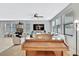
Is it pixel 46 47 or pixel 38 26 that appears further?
pixel 38 26

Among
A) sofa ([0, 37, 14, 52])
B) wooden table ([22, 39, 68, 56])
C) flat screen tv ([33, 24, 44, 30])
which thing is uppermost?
flat screen tv ([33, 24, 44, 30])

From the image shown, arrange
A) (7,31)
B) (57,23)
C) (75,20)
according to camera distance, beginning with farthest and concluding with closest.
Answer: (75,20), (57,23), (7,31)

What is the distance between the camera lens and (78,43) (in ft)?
12.8

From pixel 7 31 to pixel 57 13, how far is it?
1.57 meters

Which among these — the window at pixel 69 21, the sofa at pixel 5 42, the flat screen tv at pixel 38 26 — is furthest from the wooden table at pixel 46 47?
the sofa at pixel 5 42

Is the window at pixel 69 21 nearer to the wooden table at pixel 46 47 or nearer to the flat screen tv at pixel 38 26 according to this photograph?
the flat screen tv at pixel 38 26

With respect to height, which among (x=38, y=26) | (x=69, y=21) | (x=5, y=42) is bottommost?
(x=5, y=42)

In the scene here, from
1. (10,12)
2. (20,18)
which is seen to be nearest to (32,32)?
(20,18)

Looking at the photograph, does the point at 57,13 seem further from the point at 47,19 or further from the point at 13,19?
the point at 13,19

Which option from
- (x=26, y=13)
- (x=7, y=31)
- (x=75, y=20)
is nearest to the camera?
(x=7, y=31)

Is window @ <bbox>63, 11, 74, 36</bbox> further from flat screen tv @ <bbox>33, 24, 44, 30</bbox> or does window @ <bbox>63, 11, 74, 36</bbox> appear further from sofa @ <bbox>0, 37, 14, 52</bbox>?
sofa @ <bbox>0, 37, 14, 52</bbox>

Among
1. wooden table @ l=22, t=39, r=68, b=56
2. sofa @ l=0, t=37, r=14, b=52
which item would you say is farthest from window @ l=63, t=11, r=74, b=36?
sofa @ l=0, t=37, r=14, b=52

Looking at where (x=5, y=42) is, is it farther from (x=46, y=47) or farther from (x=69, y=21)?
(x=46, y=47)

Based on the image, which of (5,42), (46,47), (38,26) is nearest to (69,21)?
(38,26)
